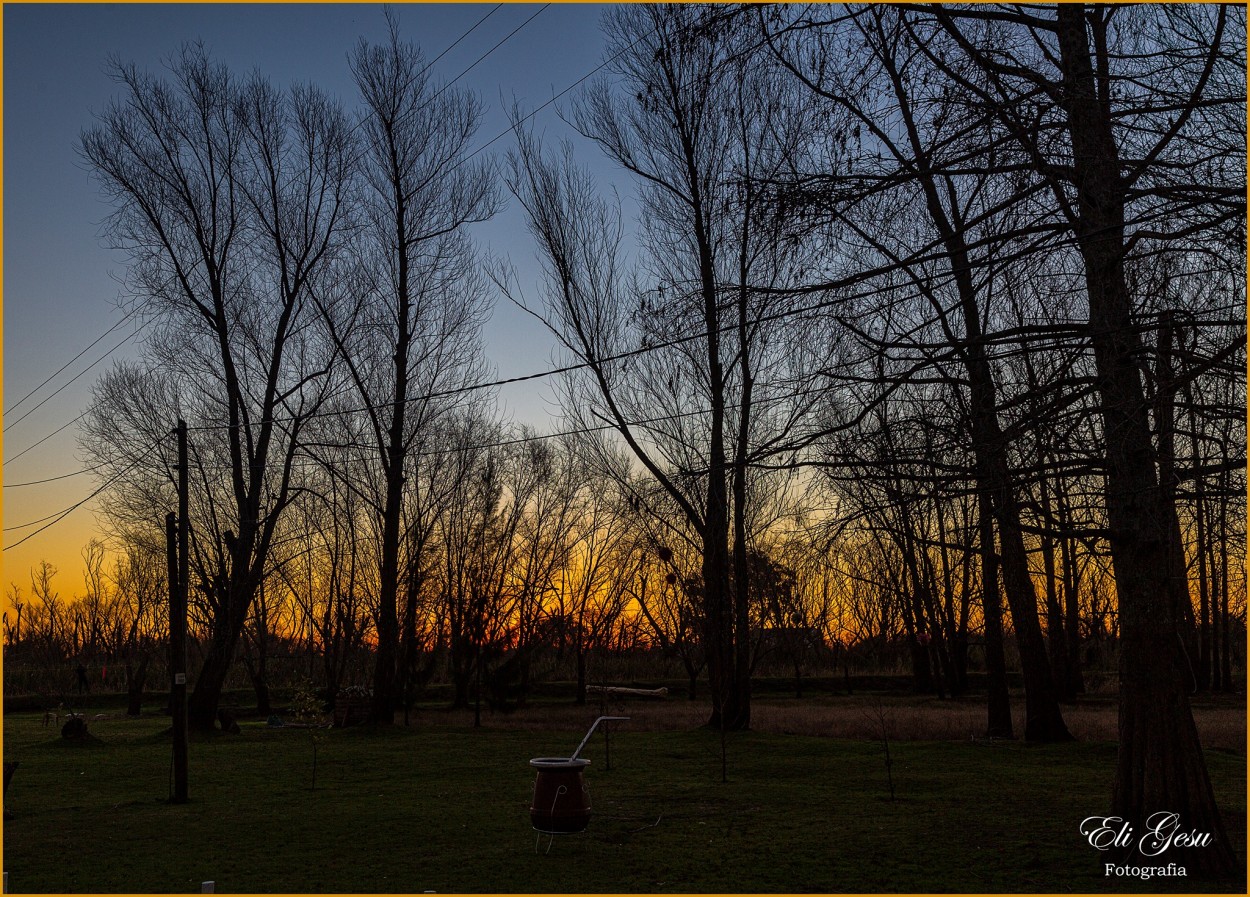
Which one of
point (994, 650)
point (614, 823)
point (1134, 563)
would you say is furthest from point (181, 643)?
point (994, 650)

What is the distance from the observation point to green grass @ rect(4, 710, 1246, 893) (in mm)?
8633

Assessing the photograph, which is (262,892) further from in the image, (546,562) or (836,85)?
(546,562)

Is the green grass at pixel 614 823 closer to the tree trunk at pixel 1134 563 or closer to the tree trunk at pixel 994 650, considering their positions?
the tree trunk at pixel 1134 563

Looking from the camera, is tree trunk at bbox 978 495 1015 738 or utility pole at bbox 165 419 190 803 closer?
utility pole at bbox 165 419 190 803

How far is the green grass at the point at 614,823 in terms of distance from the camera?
8633 millimetres

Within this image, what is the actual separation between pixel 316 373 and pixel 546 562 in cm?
1487

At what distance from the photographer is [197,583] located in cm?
2770

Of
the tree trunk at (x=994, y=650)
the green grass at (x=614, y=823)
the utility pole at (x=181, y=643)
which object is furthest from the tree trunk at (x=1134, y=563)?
the utility pole at (x=181, y=643)

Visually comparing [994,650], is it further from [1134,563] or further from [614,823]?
[1134,563]

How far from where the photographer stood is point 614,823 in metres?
11.4

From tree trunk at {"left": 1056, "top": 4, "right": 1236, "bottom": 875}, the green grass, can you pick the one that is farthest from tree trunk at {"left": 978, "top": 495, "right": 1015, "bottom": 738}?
tree trunk at {"left": 1056, "top": 4, "right": 1236, "bottom": 875}

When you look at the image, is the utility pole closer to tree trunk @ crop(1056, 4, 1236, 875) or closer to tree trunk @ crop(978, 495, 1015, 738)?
tree trunk @ crop(1056, 4, 1236, 875)

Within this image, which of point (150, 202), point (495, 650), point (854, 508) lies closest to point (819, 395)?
point (854, 508)

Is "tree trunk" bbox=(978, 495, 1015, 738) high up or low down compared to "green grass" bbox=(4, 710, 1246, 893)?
up
